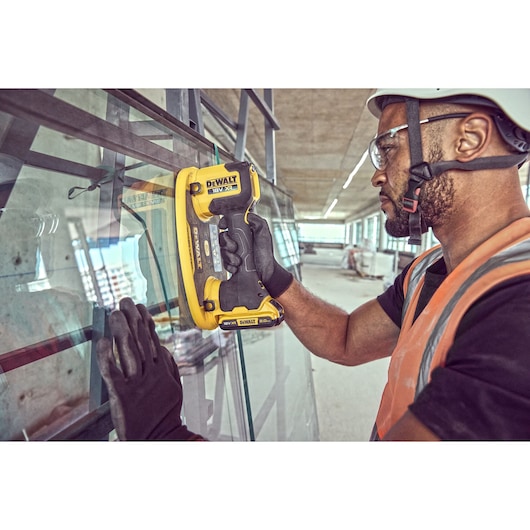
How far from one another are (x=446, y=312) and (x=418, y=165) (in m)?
0.47

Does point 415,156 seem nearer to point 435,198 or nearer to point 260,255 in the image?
point 435,198

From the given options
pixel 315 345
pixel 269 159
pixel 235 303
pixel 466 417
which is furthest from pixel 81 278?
pixel 269 159

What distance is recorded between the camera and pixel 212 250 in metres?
1.28

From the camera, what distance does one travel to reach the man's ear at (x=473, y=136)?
1.01 m

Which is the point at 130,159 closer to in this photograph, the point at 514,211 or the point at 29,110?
the point at 29,110

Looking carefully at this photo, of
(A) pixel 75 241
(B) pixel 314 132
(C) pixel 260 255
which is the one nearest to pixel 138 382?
(A) pixel 75 241

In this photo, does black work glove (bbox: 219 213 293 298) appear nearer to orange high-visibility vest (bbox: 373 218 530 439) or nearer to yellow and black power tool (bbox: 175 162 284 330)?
yellow and black power tool (bbox: 175 162 284 330)

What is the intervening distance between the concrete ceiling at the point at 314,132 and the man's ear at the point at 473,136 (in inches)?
107

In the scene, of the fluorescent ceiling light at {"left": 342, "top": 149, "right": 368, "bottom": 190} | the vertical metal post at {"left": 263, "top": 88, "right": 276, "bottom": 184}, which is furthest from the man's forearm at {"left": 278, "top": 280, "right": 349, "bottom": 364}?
the fluorescent ceiling light at {"left": 342, "top": 149, "right": 368, "bottom": 190}

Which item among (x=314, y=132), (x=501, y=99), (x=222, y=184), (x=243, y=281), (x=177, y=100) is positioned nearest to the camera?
(x=501, y=99)

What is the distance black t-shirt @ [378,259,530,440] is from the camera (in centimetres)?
65

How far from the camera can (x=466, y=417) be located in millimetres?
652

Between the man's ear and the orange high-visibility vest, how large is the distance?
0.24 m

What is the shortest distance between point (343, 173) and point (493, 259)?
336 inches
